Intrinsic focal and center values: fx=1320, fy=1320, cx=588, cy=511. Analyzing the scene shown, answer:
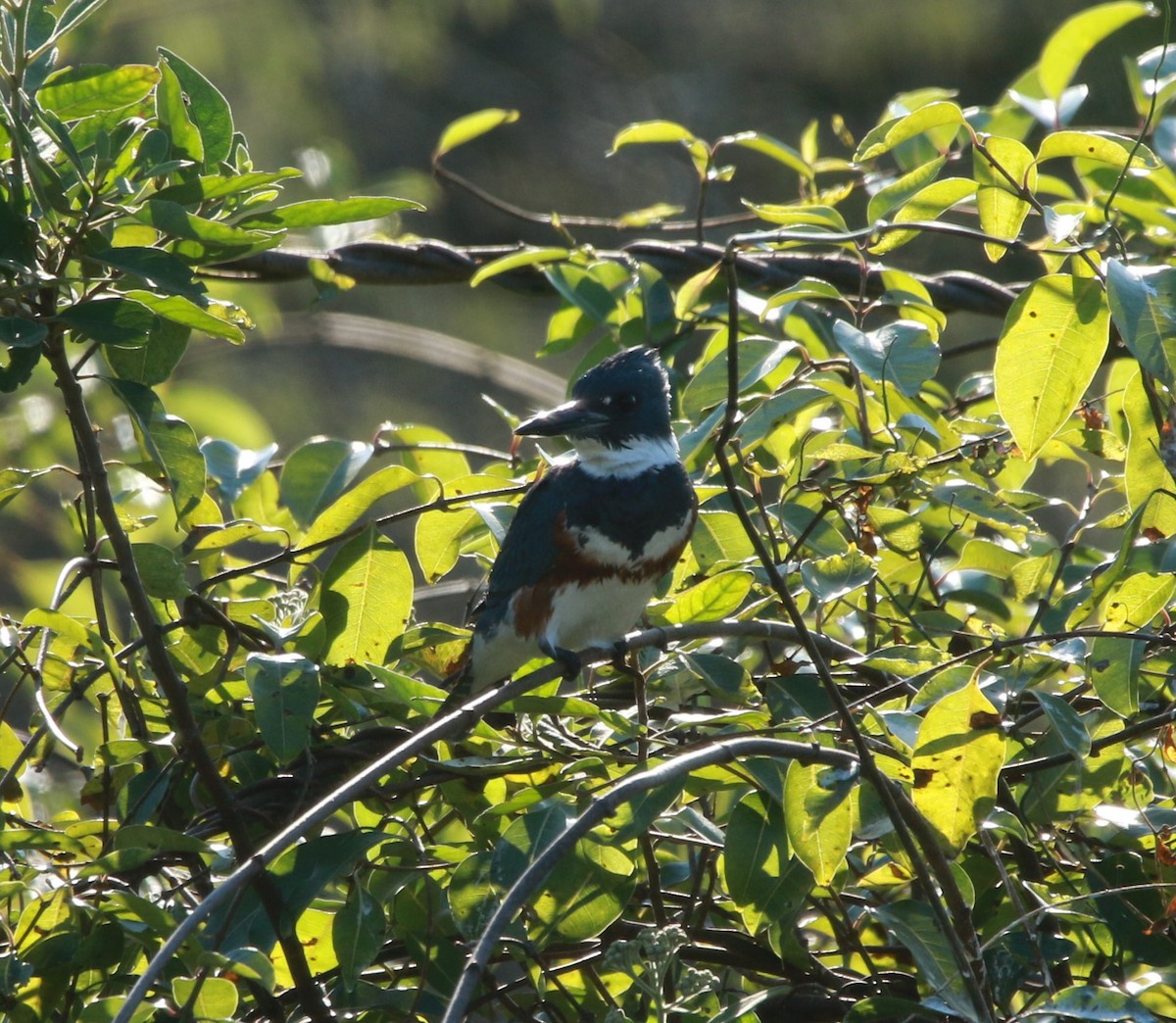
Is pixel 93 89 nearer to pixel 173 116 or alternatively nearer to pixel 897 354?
pixel 173 116

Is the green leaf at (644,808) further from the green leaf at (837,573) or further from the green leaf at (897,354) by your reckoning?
the green leaf at (897,354)

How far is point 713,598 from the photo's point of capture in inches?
63.7

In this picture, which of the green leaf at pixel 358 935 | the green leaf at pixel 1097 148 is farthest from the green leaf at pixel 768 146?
the green leaf at pixel 358 935

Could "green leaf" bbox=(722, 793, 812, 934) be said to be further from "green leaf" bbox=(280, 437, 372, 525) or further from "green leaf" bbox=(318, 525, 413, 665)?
"green leaf" bbox=(280, 437, 372, 525)

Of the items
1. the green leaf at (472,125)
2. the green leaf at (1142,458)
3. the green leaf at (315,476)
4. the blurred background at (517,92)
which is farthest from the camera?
the blurred background at (517,92)

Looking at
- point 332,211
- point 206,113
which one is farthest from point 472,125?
point 332,211

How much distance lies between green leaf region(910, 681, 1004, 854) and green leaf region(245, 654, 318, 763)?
612mm

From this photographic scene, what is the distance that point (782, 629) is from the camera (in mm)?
1473

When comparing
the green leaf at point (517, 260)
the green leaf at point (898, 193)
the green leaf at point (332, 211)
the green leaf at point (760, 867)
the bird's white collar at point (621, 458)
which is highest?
the green leaf at point (332, 211)

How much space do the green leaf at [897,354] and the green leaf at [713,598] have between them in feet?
0.98

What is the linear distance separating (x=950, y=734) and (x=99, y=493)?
85 cm

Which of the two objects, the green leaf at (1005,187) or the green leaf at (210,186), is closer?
the green leaf at (210,186)

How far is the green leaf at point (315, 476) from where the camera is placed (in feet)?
5.93

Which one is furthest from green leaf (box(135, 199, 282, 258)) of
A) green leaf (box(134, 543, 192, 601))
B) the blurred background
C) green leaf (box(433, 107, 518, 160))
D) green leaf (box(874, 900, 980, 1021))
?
the blurred background
